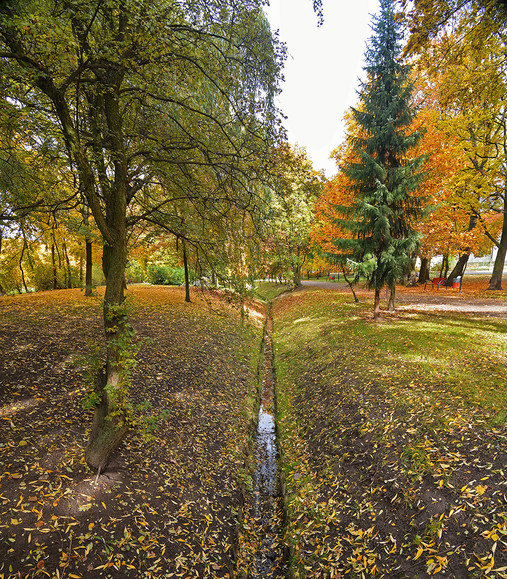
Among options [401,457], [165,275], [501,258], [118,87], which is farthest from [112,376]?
[165,275]

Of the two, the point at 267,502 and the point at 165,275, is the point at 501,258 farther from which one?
the point at 165,275

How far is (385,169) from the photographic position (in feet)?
32.5

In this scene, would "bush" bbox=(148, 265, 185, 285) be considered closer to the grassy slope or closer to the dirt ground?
the dirt ground

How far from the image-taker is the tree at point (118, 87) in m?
2.76

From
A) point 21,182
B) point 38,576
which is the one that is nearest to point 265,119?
point 21,182

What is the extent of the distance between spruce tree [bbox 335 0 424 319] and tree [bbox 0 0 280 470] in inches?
234

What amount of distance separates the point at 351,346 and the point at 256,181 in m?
6.16

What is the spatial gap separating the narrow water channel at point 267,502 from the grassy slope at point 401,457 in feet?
0.90

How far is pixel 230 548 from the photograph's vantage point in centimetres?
370

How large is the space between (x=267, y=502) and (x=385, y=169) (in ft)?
34.4

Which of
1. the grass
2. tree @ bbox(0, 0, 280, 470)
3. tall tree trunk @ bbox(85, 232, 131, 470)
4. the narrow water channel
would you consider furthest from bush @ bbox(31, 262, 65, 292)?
tall tree trunk @ bbox(85, 232, 131, 470)

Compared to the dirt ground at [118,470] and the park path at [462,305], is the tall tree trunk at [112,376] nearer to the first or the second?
the dirt ground at [118,470]

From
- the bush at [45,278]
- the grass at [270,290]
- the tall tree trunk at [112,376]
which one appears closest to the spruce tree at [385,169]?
the tall tree trunk at [112,376]

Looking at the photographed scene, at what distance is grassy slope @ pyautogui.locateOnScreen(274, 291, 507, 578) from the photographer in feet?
10.6
